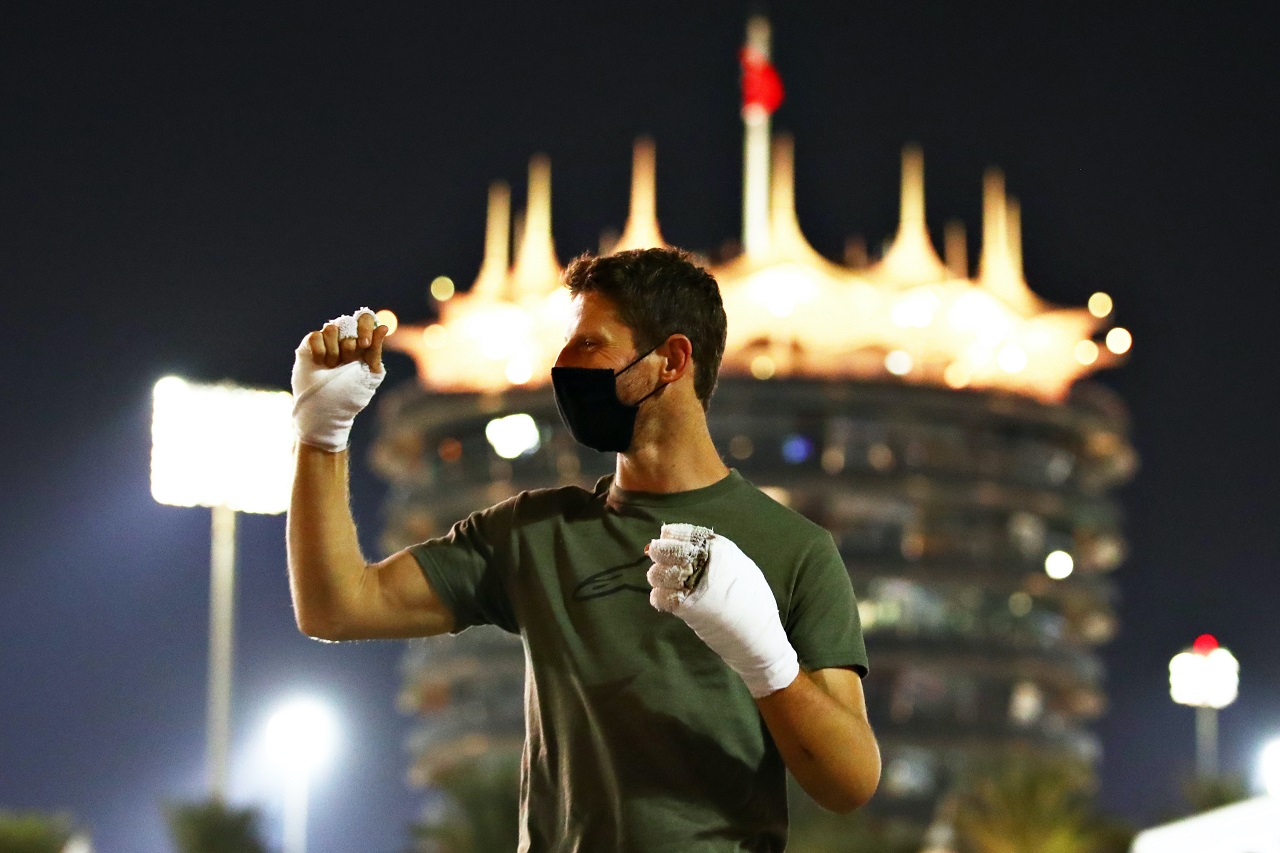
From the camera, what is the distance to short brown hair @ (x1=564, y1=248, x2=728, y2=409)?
4.67 meters

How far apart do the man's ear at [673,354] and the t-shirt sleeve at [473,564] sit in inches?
18.1

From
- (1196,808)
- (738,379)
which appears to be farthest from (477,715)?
(1196,808)

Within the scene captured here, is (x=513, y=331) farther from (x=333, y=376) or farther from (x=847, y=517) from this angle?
(x=333, y=376)

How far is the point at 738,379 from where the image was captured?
91250 mm

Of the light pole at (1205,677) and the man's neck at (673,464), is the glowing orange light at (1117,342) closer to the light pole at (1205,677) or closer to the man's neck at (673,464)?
the light pole at (1205,677)

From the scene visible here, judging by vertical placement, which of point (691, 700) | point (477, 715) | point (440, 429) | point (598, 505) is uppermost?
point (440, 429)

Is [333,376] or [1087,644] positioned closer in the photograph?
[333,376]

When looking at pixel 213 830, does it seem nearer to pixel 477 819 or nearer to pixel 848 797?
pixel 477 819

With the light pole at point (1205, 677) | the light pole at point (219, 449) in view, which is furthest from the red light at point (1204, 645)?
the light pole at point (219, 449)

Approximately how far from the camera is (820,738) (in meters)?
4.29

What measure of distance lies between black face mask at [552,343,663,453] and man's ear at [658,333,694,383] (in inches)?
0.9

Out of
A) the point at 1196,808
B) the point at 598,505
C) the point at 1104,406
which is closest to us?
the point at 598,505

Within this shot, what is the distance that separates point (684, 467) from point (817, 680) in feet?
1.87

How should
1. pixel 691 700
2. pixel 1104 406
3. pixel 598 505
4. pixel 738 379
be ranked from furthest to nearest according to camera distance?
pixel 1104 406, pixel 738 379, pixel 598 505, pixel 691 700
